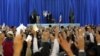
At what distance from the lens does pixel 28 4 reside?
2602 centimetres

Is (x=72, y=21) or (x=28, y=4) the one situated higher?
(x=28, y=4)

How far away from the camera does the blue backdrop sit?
25.8m

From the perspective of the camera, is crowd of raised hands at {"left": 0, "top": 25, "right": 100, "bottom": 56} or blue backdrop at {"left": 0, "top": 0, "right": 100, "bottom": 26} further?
blue backdrop at {"left": 0, "top": 0, "right": 100, "bottom": 26}

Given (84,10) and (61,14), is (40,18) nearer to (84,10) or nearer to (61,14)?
(61,14)

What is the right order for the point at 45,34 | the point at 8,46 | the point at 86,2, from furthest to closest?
the point at 86,2 → the point at 8,46 → the point at 45,34

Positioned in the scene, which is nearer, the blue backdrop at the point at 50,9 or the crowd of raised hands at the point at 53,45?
the crowd of raised hands at the point at 53,45

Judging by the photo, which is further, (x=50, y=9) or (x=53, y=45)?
(x=50, y=9)

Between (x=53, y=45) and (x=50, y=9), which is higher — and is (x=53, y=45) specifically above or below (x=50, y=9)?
below

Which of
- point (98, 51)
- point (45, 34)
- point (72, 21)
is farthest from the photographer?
point (72, 21)

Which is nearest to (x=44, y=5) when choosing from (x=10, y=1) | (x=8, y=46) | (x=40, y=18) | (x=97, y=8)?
(x=40, y=18)

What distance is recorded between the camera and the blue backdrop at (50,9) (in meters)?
25.8

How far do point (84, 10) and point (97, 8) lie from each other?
1155mm

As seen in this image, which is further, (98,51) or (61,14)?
(61,14)

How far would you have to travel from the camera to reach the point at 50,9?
85.1ft
